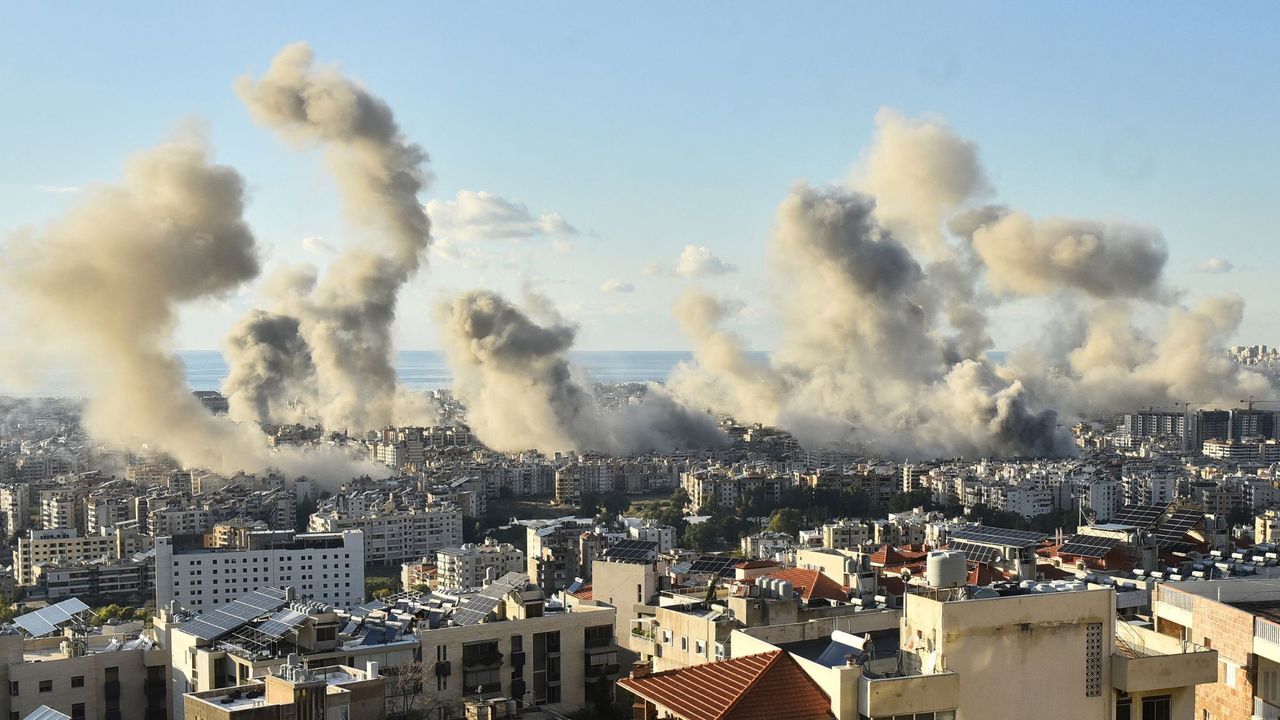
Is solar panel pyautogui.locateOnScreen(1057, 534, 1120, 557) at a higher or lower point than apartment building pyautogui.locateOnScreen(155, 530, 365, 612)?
higher

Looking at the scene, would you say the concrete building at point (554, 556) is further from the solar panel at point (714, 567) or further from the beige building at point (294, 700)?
the beige building at point (294, 700)

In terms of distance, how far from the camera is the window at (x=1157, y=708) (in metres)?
7.17

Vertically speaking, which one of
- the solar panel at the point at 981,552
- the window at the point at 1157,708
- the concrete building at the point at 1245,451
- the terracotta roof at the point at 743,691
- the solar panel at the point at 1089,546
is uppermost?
the terracotta roof at the point at 743,691

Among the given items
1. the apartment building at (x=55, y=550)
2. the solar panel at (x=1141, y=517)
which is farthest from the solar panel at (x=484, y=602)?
the apartment building at (x=55, y=550)

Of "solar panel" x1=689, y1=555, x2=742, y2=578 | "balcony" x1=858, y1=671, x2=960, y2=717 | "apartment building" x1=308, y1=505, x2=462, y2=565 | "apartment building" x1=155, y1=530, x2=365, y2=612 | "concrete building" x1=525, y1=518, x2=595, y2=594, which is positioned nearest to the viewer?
"balcony" x1=858, y1=671, x2=960, y2=717

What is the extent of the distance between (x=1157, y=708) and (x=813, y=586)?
1095 cm

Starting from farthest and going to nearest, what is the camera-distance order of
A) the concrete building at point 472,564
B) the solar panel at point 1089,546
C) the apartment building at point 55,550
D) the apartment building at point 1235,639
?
the apartment building at point 55,550
the concrete building at point 472,564
the solar panel at point 1089,546
the apartment building at point 1235,639

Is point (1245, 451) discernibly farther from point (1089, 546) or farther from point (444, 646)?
point (444, 646)

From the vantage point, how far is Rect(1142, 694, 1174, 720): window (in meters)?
7.17

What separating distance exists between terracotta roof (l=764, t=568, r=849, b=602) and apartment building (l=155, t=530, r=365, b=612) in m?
14.2

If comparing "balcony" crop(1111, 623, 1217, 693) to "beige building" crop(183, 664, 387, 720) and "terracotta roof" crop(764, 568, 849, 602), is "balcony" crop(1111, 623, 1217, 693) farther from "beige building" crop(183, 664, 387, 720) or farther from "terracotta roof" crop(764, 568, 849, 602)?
"terracotta roof" crop(764, 568, 849, 602)

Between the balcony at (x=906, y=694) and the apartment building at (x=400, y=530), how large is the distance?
109 feet

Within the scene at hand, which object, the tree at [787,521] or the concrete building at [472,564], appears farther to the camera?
the tree at [787,521]

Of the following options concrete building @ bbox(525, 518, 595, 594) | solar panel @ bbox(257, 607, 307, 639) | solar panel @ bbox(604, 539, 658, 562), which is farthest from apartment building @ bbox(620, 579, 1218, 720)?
concrete building @ bbox(525, 518, 595, 594)
